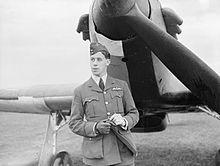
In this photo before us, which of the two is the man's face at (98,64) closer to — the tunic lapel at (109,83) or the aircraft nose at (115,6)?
the tunic lapel at (109,83)

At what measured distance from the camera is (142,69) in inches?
197

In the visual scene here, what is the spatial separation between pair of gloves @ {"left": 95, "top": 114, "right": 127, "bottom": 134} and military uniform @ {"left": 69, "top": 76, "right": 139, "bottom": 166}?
0.06 meters

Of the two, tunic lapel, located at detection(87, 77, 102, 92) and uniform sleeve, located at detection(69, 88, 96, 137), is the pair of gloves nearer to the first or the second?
uniform sleeve, located at detection(69, 88, 96, 137)

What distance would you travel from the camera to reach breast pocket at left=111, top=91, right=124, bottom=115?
115 inches

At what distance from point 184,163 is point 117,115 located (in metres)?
4.32

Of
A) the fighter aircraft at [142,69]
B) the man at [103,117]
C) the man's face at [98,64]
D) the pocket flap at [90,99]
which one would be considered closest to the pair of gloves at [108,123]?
the man at [103,117]

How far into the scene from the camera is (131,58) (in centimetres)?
489

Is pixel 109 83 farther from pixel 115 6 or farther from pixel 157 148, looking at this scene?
pixel 157 148

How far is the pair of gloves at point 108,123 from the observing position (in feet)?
8.90

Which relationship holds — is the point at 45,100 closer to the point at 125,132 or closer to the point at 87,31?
the point at 87,31

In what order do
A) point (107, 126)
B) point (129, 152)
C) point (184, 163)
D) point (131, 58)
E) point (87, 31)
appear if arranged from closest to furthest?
point (107, 126), point (129, 152), point (131, 58), point (87, 31), point (184, 163)

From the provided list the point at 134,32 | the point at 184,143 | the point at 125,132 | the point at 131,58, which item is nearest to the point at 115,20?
the point at 134,32

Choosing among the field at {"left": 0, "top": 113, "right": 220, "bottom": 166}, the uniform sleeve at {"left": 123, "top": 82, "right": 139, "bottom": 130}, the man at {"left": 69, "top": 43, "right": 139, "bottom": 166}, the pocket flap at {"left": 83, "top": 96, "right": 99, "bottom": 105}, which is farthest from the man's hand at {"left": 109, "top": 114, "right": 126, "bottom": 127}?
the field at {"left": 0, "top": 113, "right": 220, "bottom": 166}

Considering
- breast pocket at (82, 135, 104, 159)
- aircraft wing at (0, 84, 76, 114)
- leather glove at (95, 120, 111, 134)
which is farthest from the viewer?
aircraft wing at (0, 84, 76, 114)
